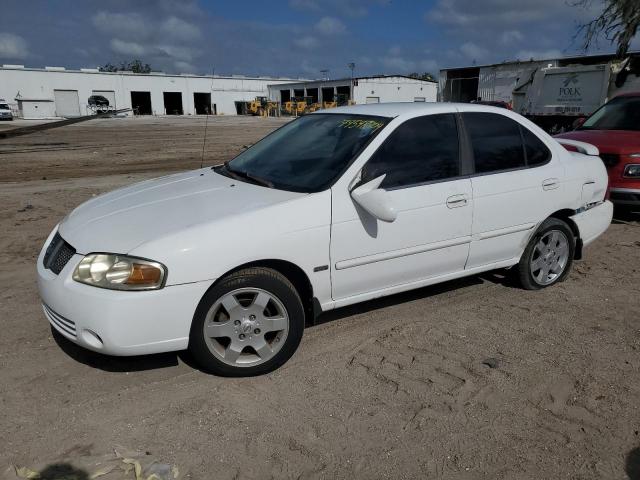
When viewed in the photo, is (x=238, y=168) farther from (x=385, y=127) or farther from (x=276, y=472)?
(x=276, y=472)

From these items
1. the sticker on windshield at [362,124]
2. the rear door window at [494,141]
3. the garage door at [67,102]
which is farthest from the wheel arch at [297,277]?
the garage door at [67,102]

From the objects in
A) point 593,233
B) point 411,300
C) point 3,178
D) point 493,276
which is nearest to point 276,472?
point 411,300

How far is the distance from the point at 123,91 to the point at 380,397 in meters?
74.3

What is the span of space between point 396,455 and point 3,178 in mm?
12249

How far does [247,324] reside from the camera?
3.38 m

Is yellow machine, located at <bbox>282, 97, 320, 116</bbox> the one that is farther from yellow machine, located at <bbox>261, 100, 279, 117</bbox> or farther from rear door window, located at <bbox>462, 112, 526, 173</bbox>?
rear door window, located at <bbox>462, 112, 526, 173</bbox>

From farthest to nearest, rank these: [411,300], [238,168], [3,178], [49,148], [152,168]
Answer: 1. [49,148]
2. [152,168]
3. [3,178]
4. [411,300]
5. [238,168]

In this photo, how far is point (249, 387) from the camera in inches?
133

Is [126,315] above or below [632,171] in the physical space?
below

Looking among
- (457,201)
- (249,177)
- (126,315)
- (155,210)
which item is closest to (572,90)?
(457,201)

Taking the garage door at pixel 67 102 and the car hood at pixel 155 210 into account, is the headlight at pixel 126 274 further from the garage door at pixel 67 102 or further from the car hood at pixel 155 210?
the garage door at pixel 67 102

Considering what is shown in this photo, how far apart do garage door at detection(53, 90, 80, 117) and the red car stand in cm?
6721

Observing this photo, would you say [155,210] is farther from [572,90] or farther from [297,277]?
[572,90]

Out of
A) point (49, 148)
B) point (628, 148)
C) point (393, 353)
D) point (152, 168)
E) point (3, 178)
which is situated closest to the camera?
point (393, 353)
